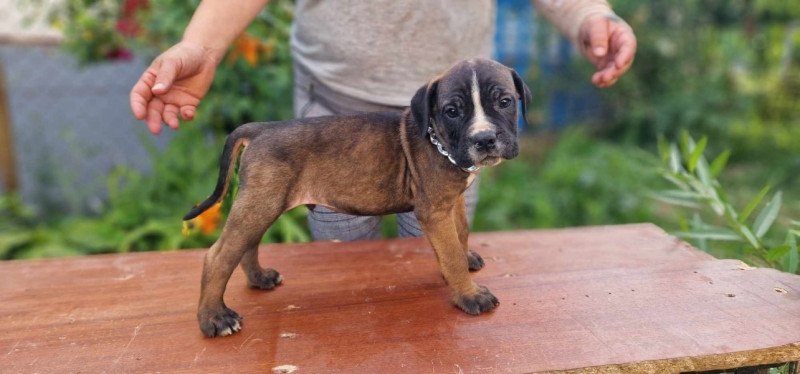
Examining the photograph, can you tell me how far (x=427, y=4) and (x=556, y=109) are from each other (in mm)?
5359

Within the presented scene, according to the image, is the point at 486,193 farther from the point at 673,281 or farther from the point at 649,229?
the point at 673,281

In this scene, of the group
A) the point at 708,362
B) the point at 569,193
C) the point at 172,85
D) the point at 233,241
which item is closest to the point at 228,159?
the point at 233,241

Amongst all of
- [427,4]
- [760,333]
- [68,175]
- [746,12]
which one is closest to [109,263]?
[427,4]

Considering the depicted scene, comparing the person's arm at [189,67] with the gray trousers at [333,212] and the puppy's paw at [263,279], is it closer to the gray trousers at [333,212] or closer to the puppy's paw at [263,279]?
the gray trousers at [333,212]

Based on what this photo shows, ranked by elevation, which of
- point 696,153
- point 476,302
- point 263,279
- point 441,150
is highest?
point 441,150

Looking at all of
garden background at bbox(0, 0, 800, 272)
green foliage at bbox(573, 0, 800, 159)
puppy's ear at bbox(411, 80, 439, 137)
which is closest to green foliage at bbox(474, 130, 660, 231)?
garden background at bbox(0, 0, 800, 272)

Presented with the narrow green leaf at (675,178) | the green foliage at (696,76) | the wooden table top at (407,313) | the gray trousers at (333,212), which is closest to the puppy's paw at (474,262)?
the wooden table top at (407,313)

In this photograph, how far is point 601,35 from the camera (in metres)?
2.43

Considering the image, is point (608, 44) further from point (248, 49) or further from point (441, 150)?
point (248, 49)

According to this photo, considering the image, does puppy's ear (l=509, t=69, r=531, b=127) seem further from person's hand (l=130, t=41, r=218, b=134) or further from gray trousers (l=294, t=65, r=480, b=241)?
person's hand (l=130, t=41, r=218, b=134)

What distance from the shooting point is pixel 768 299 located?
219 centimetres

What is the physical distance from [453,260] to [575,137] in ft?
16.2

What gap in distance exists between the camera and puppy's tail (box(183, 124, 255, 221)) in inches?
81.1

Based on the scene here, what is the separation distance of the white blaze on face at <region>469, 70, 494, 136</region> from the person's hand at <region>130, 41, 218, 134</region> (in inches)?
37.8
